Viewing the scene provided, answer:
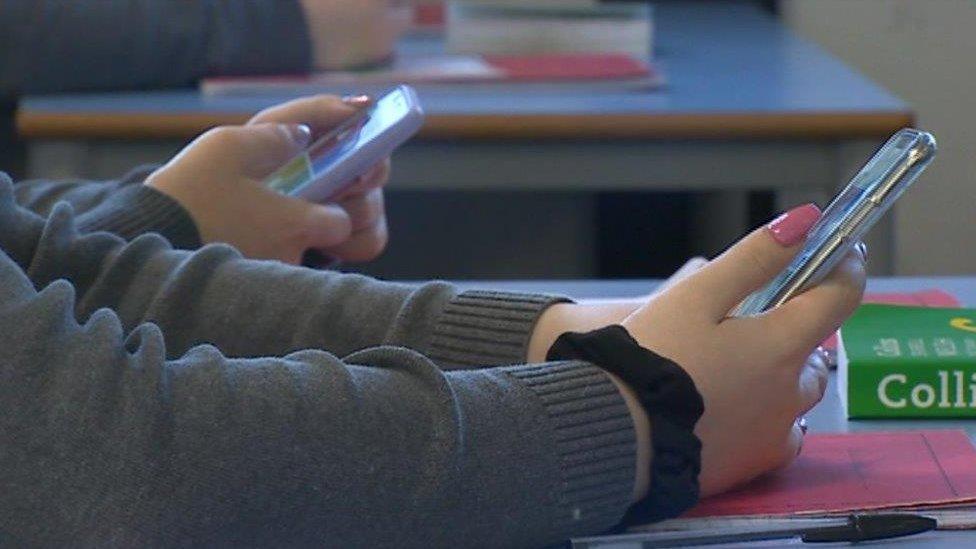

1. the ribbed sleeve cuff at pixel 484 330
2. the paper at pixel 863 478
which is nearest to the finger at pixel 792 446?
the paper at pixel 863 478

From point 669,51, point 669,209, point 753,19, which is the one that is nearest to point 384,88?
point 669,51

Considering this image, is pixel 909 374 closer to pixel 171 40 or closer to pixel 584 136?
pixel 584 136

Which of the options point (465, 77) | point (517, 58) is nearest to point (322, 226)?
point (465, 77)

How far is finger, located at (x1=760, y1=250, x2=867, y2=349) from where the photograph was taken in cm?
67

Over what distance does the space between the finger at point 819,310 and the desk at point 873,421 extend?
0.28 ft

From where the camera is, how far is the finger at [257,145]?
3.47 ft

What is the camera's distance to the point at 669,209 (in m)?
2.72

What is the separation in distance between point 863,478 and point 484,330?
0.56 feet

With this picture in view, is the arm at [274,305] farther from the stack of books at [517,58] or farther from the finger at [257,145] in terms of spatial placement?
the stack of books at [517,58]

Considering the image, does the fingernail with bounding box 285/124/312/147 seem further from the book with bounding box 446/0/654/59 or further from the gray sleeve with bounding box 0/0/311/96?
the book with bounding box 446/0/654/59

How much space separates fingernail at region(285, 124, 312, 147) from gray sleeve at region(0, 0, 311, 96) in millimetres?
686

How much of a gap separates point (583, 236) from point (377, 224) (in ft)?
3.81

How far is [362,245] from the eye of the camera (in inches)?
44.5

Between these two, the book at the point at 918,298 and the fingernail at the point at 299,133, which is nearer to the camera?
the book at the point at 918,298
